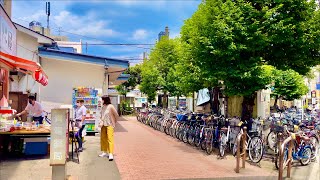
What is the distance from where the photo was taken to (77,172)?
7910 mm

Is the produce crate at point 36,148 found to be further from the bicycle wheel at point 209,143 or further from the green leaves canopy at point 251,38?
the green leaves canopy at point 251,38

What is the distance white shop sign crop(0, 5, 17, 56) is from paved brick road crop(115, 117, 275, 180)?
15.6ft

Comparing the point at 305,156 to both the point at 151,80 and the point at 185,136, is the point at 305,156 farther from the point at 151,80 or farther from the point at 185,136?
the point at 151,80

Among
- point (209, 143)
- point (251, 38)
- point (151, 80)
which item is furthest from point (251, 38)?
point (151, 80)

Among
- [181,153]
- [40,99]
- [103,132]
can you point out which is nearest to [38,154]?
[103,132]

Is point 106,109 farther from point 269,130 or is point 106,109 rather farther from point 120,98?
point 120,98

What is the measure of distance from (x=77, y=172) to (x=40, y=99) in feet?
30.5

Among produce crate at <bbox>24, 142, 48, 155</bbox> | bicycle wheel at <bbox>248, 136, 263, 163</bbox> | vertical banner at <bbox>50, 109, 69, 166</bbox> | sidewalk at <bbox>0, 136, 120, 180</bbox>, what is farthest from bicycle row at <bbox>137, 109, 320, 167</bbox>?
produce crate at <bbox>24, 142, 48, 155</bbox>

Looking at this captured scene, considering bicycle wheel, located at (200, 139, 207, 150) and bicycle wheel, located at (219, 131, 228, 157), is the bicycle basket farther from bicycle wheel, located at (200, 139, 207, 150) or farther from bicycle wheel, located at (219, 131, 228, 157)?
bicycle wheel, located at (200, 139, 207, 150)

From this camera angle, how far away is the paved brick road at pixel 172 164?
26.0ft

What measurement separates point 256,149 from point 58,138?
5344mm

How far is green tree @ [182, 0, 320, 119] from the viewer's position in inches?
388

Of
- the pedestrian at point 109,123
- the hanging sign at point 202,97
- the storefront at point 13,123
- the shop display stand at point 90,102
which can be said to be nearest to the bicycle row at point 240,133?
the pedestrian at point 109,123

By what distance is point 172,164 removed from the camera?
9148 millimetres
